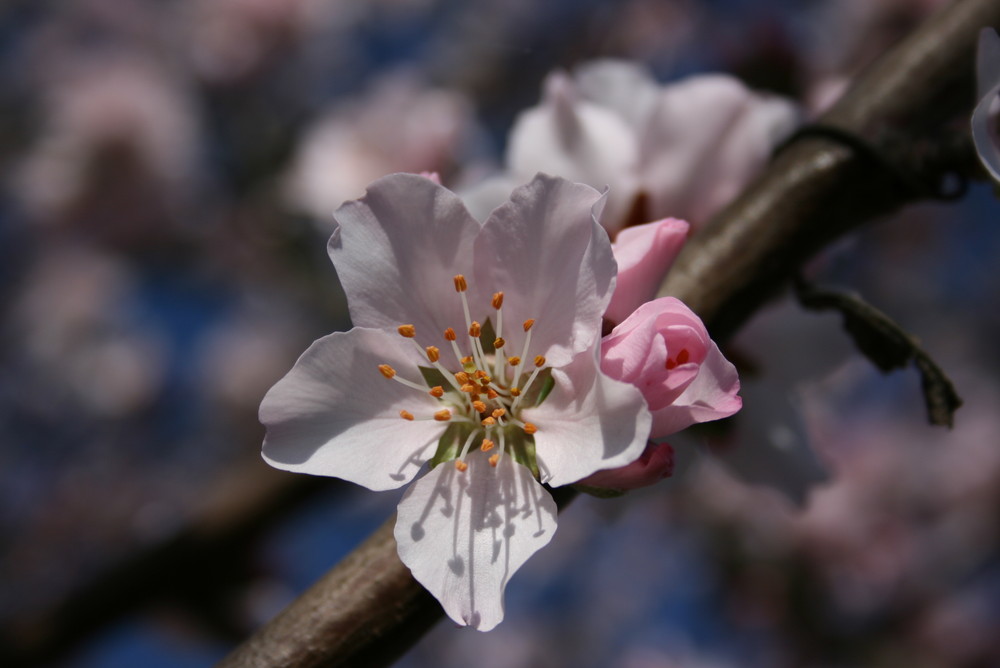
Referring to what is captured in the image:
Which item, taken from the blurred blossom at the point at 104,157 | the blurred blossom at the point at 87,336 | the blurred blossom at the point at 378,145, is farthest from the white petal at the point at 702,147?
the blurred blossom at the point at 87,336

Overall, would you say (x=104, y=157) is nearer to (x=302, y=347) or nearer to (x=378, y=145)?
(x=302, y=347)

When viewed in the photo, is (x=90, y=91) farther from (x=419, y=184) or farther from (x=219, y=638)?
(x=419, y=184)

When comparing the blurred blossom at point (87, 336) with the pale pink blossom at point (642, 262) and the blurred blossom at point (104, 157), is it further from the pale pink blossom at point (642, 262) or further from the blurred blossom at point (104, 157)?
the pale pink blossom at point (642, 262)

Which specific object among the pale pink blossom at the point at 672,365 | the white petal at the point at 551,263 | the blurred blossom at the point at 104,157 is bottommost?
the blurred blossom at the point at 104,157

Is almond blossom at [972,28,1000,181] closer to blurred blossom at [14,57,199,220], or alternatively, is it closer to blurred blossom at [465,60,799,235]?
blurred blossom at [465,60,799,235]

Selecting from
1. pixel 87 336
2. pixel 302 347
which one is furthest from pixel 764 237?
pixel 87 336

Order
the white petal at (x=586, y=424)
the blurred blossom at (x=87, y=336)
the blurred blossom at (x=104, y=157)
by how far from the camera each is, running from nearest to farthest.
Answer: the white petal at (x=586, y=424) < the blurred blossom at (x=104, y=157) < the blurred blossom at (x=87, y=336)
